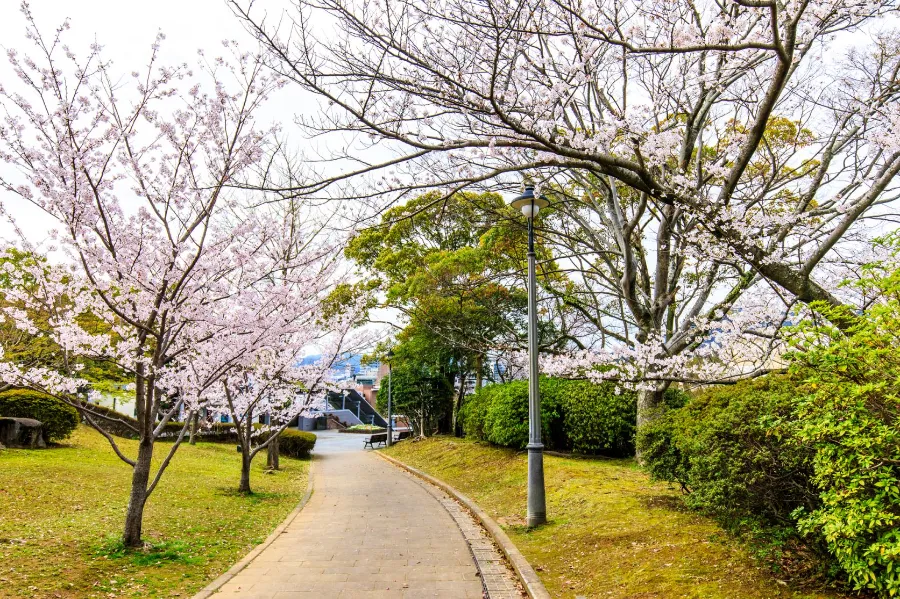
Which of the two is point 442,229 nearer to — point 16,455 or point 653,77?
point 653,77

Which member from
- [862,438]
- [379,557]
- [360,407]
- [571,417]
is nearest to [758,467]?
[862,438]

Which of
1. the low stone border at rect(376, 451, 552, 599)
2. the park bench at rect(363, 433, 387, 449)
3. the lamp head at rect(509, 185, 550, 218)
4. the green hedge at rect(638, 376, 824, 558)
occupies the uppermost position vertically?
the lamp head at rect(509, 185, 550, 218)

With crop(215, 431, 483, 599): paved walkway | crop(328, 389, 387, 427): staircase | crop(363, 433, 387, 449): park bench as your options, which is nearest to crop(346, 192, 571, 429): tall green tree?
crop(215, 431, 483, 599): paved walkway

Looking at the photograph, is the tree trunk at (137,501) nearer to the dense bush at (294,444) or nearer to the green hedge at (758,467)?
the green hedge at (758,467)

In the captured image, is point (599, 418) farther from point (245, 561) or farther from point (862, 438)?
point (862, 438)

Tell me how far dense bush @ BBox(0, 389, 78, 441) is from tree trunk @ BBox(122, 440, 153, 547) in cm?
1063

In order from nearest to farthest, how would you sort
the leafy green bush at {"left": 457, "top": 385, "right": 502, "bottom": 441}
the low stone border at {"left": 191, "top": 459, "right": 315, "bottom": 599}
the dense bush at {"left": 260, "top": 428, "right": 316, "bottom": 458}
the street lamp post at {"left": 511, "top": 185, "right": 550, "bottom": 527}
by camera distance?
the low stone border at {"left": 191, "top": 459, "right": 315, "bottom": 599}, the street lamp post at {"left": 511, "top": 185, "right": 550, "bottom": 527}, the leafy green bush at {"left": 457, "top": 385, "right": 502, "bottom": 441}, the dense bush at {"left": 260, "top": 428, "right": 316, "bottom": 458}

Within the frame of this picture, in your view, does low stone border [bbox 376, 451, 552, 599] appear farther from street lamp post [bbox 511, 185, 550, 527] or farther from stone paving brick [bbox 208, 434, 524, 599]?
street lamp post [bbox 511, 185, 550, 527]

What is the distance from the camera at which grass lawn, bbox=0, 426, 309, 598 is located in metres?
Answer: 5.40

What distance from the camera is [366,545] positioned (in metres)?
7.43

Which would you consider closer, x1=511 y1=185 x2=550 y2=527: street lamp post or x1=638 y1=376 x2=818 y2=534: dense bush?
x1=638 y1=376 x2=818 y2=534: dense bush

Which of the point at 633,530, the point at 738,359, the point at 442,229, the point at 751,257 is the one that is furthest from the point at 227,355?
the point at 442,229

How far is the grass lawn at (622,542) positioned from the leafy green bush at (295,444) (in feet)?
41.1

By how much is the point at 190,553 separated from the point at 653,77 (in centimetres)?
962
